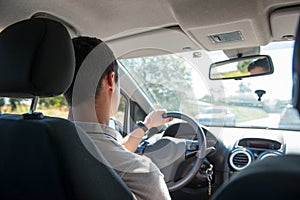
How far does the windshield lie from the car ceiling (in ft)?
1.04

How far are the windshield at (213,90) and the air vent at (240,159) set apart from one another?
0.35 m

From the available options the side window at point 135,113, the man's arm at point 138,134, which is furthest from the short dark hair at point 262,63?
the side window at point 135,113

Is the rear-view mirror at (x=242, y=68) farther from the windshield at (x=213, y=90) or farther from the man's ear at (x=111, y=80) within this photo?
the man's ear at (x=111, y=80)

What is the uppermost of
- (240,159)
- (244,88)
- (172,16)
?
(172,16)

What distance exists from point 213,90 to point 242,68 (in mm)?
272

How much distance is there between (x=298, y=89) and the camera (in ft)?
2.21

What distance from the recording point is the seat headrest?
4.01 feet

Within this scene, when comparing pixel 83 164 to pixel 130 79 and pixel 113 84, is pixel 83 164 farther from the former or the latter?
pixel 130 79

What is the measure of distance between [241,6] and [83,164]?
3.65 feet

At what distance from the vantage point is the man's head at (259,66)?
7.67ft

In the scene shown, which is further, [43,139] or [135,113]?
[135,113]

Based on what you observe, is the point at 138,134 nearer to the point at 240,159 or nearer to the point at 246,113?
the point at 240,159

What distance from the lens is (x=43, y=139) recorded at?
1184mm

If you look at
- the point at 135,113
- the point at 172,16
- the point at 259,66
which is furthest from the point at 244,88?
the point at 172,16
